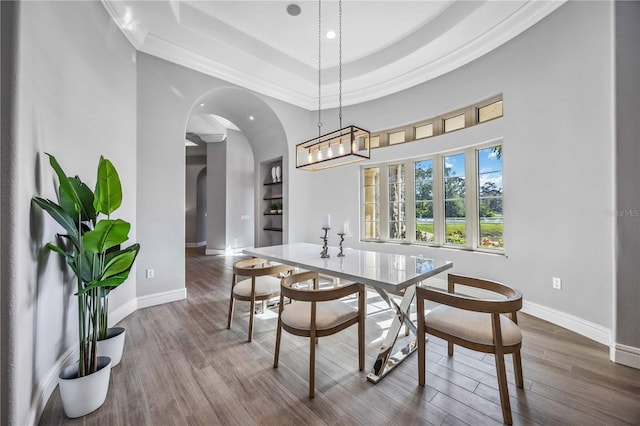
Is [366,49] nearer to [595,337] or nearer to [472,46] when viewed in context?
[472,46]

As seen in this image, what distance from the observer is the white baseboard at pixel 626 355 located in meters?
1.96

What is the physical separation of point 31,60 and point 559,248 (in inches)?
177

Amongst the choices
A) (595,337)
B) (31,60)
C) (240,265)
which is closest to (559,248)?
(595,337)

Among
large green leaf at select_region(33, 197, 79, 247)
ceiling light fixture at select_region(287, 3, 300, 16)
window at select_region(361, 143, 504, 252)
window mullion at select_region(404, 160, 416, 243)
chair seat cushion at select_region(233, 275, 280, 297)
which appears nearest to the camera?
large green leaf at select_region(33, 197, 79, 247)

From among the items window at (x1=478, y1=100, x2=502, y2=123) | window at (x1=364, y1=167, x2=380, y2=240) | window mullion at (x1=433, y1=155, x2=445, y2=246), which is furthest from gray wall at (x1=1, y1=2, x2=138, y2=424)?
window at (x1=478, y1=100, x2=502, y2=123)

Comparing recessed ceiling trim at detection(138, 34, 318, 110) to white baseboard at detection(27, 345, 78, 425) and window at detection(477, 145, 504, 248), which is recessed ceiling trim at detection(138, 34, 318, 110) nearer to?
window at detection(477, 145, 504, 248)

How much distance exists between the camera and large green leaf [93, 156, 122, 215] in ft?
5.54

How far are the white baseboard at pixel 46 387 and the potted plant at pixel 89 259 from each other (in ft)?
0.46

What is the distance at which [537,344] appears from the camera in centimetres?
231

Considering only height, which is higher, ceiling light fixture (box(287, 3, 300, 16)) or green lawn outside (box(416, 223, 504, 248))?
ceiling light fixture (box(287, 3, 300, 16))

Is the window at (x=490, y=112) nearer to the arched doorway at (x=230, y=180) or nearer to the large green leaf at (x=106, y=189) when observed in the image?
the arched doorway at (x=230, y=180)

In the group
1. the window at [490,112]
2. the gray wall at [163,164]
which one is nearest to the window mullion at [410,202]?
the window at [490,112]

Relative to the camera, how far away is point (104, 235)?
1.52 meters

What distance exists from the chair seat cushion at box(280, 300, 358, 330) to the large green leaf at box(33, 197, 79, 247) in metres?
1.41
